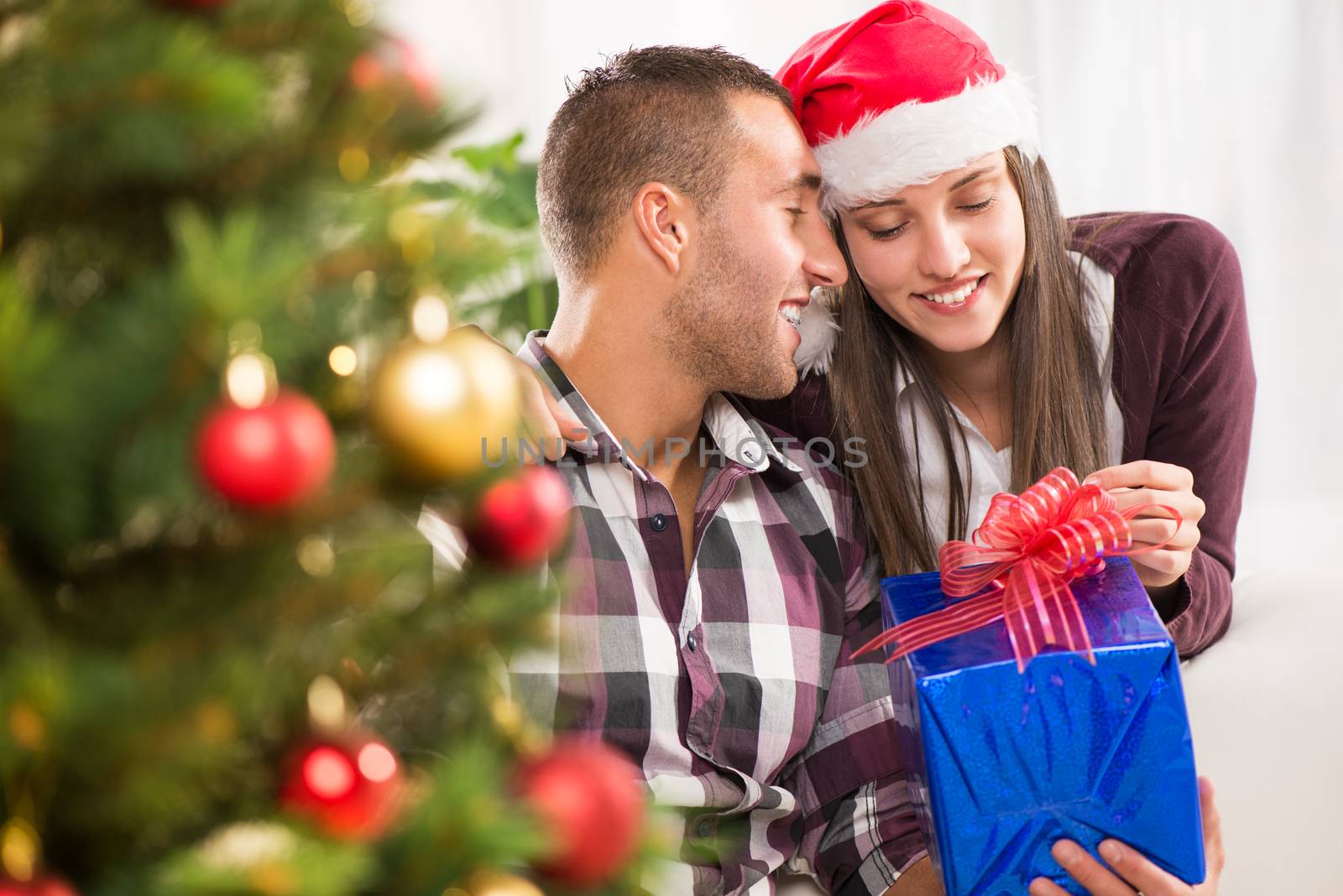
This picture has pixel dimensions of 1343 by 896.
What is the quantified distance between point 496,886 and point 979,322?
117 centimetres

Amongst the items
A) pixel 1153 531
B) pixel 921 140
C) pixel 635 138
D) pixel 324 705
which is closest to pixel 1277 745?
pixel 1153 531

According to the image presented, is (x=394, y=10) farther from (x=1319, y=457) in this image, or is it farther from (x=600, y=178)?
(x=1319, y=457)

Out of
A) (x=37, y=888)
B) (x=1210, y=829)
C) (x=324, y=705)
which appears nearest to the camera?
(x=37, y=888)

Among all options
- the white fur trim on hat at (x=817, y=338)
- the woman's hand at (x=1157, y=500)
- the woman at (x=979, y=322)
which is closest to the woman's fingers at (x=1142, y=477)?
the woman's hand at (x=1157, y=500)

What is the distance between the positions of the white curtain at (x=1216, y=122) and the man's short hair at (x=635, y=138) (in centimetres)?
128

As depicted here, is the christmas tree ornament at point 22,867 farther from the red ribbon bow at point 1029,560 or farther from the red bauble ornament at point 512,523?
the red ribbon bow at point 1029,560

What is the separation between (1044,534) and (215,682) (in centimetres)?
84

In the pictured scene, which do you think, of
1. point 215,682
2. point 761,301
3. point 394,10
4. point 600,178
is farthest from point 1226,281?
point 215,682

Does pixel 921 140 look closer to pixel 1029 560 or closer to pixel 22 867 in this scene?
pixel 1029 560

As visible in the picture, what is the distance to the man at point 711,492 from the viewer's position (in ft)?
4.50

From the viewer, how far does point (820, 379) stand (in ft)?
5.60

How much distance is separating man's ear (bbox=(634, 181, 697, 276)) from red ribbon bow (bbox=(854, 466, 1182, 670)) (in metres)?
0.56

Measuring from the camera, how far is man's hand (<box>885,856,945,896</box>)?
52.8 inches

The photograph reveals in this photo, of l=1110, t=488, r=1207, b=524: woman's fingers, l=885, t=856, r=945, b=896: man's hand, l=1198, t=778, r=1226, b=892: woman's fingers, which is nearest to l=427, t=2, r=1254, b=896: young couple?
l=885, t=856, r=945, b=896: man's hand
